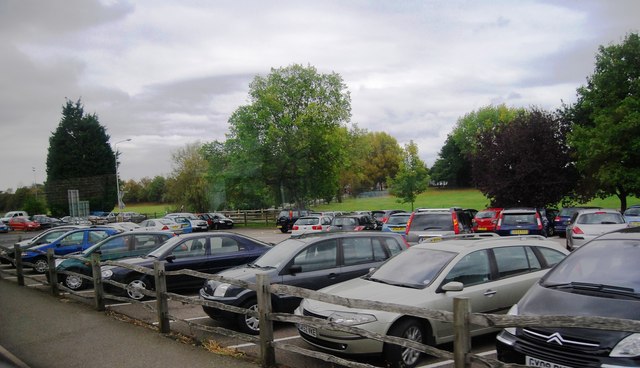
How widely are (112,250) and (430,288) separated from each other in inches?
368

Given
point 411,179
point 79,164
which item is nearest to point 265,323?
point 411,179

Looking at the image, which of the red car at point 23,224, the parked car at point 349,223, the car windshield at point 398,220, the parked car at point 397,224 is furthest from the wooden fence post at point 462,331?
the red car at point 23,224

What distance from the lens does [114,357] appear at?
6668 mm

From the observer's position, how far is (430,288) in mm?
6414

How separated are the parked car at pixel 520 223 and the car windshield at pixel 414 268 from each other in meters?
12.3

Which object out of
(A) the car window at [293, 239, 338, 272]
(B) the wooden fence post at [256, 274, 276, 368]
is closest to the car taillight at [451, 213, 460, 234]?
(A) the car window at [293, 239, 338, 272]

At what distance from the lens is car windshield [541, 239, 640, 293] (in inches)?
193

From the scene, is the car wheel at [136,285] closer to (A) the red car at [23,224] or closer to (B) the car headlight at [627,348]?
(B) the car headlight at [627,348]

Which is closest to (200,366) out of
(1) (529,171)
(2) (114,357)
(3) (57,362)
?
(2) (114,357)

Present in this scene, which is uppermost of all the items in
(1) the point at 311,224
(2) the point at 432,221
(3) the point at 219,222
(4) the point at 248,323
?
Result: (2) the point at 432,221

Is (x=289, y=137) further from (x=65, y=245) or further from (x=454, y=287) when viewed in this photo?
(x=454, y=287)

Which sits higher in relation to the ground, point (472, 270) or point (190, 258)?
point (472, 270)

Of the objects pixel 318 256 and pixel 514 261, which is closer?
pixel 514 261

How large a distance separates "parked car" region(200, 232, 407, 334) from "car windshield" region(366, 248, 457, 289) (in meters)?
1.34
